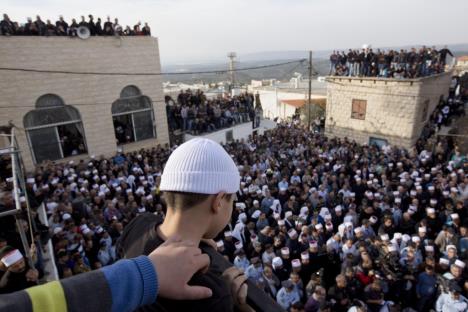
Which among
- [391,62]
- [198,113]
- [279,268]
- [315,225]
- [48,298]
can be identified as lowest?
[279,268]

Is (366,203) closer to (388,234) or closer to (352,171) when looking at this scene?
(388,234)

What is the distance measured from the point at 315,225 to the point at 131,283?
7702 mm

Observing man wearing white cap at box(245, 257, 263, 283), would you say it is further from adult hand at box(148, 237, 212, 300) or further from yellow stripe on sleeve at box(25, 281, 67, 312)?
yellow stripe on sleeve at box(25, 281, 67, 312)

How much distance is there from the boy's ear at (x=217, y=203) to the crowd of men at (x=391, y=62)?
19663 mm

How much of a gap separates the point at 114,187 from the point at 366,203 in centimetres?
823

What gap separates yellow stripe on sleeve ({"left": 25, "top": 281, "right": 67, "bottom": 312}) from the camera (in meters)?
0.72

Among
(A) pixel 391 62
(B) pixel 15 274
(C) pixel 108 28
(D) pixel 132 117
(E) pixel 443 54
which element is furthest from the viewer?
(E) pixel 443 54

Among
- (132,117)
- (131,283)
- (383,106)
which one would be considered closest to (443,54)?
(383,106)

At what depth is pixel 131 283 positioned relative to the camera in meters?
0.89

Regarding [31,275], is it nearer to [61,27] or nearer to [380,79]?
[61,27]

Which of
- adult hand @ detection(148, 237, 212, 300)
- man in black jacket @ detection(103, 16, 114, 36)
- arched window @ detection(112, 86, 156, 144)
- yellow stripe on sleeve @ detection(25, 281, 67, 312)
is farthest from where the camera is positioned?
arched window @ detection(112, 86, 156, 144)

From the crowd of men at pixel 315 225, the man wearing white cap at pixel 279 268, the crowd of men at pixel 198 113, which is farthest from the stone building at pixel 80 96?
the man wearing white cap at pixel 279 268

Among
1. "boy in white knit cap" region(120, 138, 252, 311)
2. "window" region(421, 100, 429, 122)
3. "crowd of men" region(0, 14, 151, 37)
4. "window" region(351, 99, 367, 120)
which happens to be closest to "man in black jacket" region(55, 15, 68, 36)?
"crowd of men" region(0, 14, 151, 37)

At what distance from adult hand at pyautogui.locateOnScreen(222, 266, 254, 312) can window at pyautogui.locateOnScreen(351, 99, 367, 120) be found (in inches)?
804
